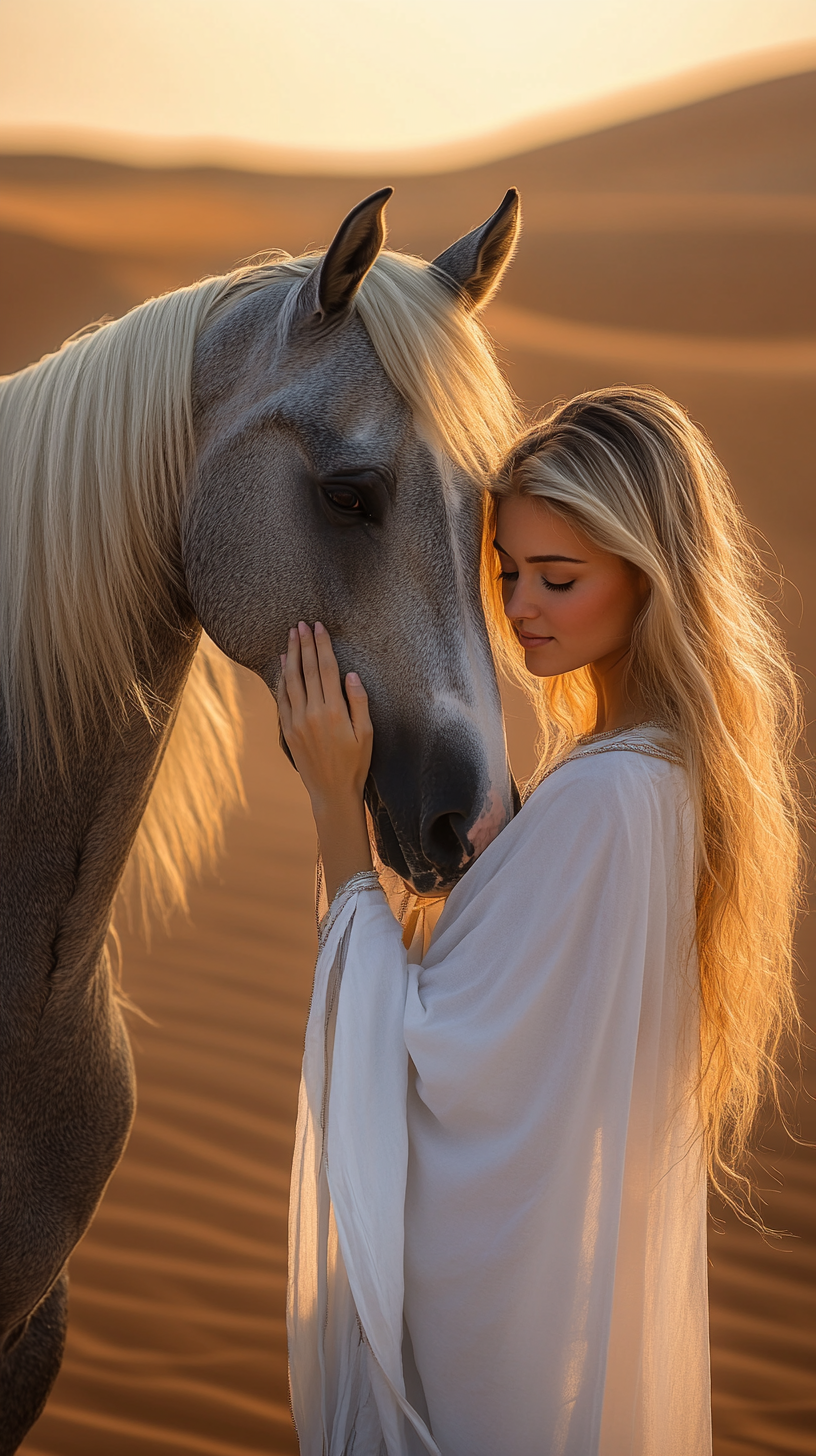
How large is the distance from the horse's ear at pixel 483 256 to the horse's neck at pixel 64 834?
0.82 meters

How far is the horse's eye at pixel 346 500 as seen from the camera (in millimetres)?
1502

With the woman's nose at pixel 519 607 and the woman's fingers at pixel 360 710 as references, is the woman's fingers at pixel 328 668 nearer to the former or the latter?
the woman's fingers at pixel 360 710

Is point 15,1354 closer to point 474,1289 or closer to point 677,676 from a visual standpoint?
point 474,1289

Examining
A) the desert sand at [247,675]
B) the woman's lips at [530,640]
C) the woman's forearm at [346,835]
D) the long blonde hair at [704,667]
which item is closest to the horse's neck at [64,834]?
the woman's forearm at [346,835]

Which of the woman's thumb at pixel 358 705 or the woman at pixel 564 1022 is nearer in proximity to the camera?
the woman at pixel 564 1022

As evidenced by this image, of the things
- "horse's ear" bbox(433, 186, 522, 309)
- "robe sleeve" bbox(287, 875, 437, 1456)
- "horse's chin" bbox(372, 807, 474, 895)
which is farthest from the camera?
"horse's ear" bbox(433, 186, 522, 309)

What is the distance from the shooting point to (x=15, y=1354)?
6.65 ft

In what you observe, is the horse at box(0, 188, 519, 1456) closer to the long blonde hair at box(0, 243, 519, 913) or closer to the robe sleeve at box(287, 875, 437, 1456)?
the long blonde hair at box(0, 243, 519, 913)

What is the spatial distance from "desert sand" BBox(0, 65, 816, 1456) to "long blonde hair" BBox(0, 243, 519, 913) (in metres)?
1.32

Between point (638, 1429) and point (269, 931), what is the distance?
160 inches

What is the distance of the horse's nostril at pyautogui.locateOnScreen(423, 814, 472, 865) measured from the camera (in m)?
1.44

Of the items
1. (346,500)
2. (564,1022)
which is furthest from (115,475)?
(564,1022)

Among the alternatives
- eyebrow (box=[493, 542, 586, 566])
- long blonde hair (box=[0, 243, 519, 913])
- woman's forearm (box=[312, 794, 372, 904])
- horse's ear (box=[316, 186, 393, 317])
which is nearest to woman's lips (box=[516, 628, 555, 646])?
eyebrow (box=[493, 542, 586, 566])

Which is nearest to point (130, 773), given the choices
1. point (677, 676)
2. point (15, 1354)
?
point (677, 676)
